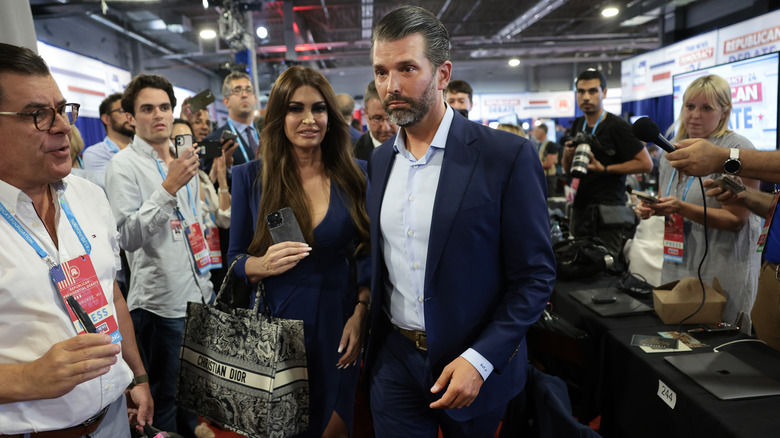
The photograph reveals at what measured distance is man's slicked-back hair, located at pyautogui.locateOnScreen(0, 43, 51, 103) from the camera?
42.4 inches

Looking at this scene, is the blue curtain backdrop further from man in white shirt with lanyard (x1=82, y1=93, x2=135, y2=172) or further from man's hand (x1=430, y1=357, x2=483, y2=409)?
man's hand (x1=430, y1=357, x2=483, y2=409)

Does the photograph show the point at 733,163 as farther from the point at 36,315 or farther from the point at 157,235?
the point at 157,235

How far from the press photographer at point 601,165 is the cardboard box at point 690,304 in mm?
1160

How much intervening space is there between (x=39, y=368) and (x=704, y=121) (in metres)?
2.81

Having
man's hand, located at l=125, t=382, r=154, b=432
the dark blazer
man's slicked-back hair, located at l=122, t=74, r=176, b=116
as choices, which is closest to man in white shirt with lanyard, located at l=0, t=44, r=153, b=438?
man's hand, located at l=125, t=382, r=154, b=432

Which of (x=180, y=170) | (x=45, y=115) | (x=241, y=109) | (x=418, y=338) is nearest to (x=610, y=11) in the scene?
(x=241, y=109)

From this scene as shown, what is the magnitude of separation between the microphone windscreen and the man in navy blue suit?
2.17 feet

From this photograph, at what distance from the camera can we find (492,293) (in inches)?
53.0

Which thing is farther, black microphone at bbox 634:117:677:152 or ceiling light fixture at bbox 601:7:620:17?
ceiling light fixture at bbox 601:7:620:17

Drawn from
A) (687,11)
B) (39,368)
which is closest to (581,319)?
(39,368)

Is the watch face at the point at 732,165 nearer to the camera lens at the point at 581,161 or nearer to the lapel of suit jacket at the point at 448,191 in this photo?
the lapel of suit jacket at the point at 448,191

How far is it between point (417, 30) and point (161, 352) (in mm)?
1922

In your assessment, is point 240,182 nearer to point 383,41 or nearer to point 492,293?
point 383,41

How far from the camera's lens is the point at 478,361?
1209mm
